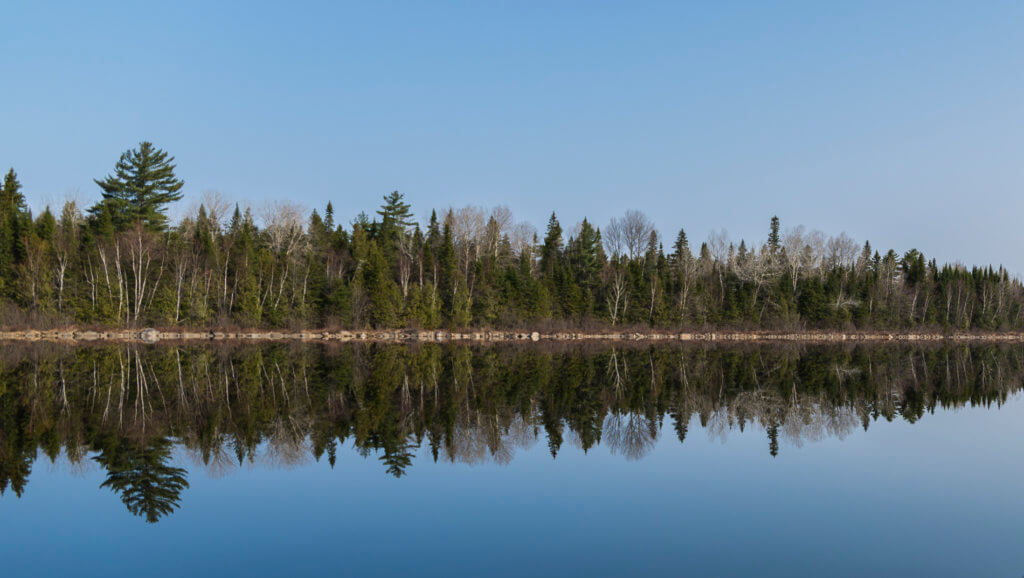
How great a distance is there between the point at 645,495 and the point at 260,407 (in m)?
10.6

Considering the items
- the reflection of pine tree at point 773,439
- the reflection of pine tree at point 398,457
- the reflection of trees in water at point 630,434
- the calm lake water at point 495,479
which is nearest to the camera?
the calm lake water at point 495,479

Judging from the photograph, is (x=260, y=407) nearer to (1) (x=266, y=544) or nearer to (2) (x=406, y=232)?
(1) (x=266, y=544)

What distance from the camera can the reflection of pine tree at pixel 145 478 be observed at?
9.50 metres

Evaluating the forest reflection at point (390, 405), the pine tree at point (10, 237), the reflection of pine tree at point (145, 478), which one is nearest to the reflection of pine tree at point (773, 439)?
the forest reflection at point (390, 405)

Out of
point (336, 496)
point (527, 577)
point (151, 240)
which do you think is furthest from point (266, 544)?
point (151, 240)

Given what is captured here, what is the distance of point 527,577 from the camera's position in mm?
7340

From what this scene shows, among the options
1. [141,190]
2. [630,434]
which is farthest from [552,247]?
[630,434]

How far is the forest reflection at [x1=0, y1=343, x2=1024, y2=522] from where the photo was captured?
12539mm

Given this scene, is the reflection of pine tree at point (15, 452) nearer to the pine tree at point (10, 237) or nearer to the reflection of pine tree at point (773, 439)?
the reflection of pine tree at point (773, 439)

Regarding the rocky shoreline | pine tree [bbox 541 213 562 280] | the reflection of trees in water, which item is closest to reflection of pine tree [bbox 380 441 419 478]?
the reflection of trees in water

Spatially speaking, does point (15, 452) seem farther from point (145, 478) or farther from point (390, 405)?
point (390, 405)

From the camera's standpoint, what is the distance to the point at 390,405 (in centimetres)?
1788

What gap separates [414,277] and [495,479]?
51231 millimetres

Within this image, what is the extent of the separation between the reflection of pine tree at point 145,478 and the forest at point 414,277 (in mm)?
39306
